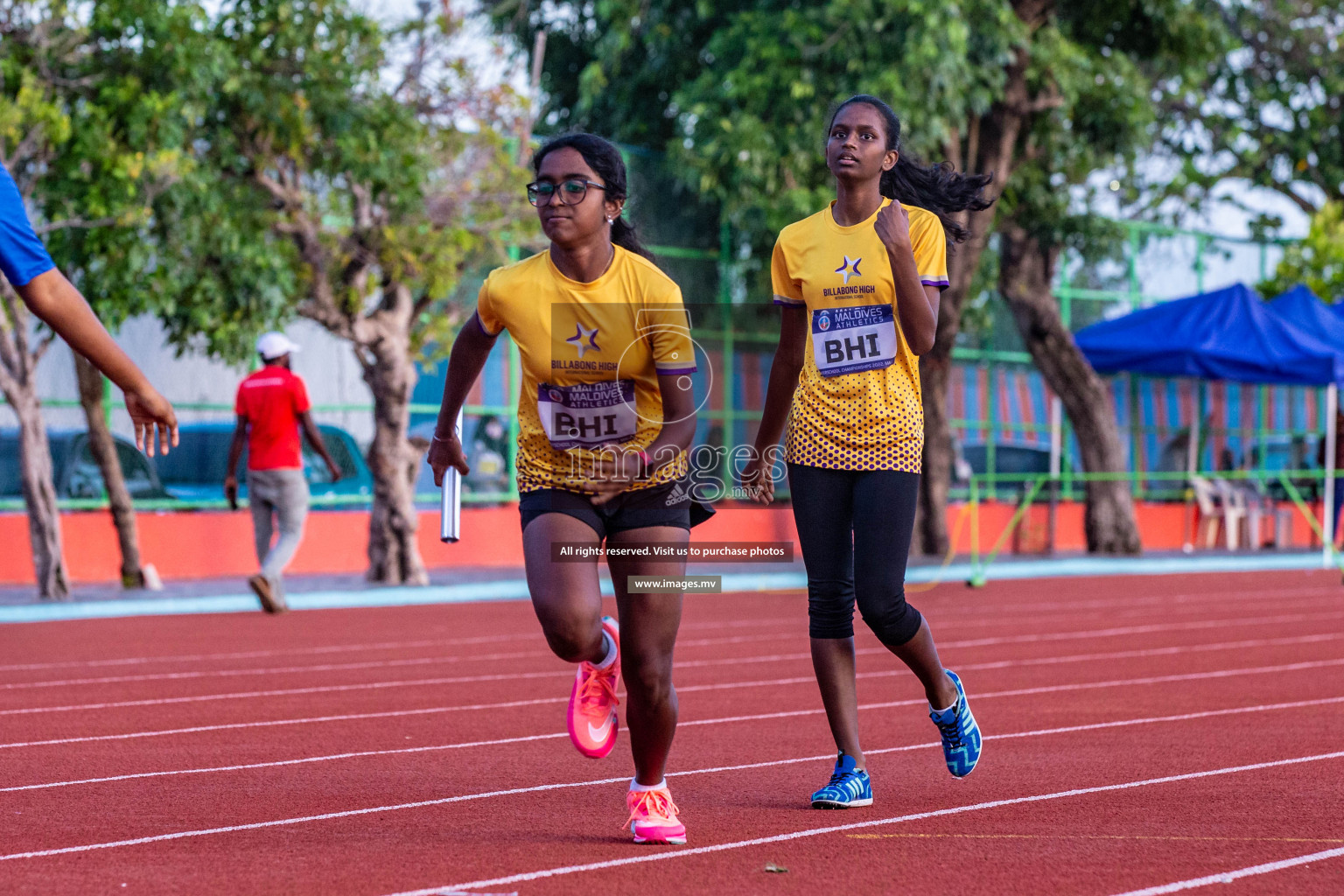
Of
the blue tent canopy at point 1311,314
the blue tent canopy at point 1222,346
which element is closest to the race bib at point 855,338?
the blue tent canopy at point 1222,346

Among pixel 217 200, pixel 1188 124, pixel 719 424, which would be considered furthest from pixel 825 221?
pixel 1188 124

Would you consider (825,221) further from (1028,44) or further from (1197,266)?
(1197,266)

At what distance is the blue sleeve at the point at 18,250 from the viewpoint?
3.88 metres

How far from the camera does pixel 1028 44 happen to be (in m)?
19.3

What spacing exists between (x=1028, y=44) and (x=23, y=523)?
11.7m

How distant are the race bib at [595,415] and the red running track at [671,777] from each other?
113 cm

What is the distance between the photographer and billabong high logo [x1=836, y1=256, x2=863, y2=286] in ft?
17.4

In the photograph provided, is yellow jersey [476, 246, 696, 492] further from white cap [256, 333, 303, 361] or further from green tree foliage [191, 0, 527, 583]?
green tree foliage [191, 0, 527, 583]

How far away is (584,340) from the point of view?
4773 mm

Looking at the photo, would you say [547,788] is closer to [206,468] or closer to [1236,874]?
[1236,874]

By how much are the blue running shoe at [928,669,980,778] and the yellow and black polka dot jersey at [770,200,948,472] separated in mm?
820

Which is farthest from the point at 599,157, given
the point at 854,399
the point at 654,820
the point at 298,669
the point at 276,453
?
the point at 276,453

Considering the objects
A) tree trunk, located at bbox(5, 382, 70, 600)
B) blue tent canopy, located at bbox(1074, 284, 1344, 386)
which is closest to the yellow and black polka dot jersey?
tree trunk, located at bbox(5, 382, 70, 600)

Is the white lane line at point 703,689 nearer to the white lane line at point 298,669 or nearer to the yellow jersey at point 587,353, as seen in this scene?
the white lane line at point 298,669
